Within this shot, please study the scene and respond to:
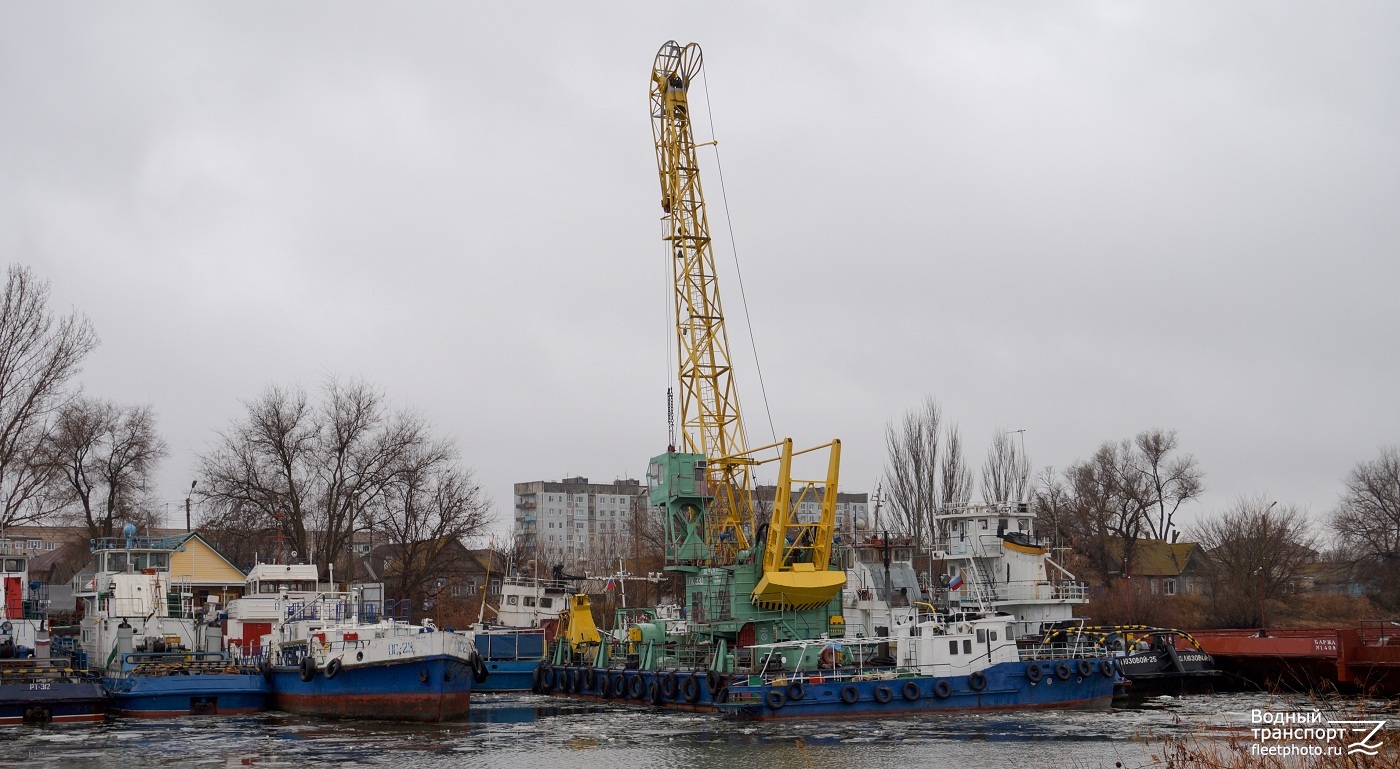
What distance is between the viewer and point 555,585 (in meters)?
52.0

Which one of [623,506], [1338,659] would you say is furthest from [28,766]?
[623,506]

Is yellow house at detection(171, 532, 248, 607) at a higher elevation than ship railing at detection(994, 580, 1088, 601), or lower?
higher

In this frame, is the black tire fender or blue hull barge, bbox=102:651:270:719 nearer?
the black tire fender

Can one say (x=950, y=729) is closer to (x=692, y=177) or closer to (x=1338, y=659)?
(x=1338, y=659)

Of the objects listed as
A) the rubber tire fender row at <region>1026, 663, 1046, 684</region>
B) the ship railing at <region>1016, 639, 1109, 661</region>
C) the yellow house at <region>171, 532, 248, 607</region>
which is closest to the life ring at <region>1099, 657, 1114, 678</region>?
the ship railing at <region>1016, 639, 1109, 661</region>

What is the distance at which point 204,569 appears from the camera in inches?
2021

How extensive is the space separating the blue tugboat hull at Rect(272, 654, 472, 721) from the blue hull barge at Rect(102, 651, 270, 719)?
11.1 ft

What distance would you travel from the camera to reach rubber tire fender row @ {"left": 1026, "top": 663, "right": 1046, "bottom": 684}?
32.9m

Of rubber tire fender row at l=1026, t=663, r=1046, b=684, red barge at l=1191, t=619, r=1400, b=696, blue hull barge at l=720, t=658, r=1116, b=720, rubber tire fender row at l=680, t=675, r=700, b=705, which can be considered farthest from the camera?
rubber tire fender row at l=680, t=675, r=700, b=705

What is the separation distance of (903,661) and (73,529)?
51.4m

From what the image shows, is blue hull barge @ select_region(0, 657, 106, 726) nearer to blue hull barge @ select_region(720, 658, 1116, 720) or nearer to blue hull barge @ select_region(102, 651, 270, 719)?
blue hull barge @ select_region(102, 651, 270, 719)

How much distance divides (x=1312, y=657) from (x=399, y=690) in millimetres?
28065

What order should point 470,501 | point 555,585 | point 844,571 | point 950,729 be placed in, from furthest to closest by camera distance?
point 470,501 → point 555,585 → point 844,571 → point 950,729

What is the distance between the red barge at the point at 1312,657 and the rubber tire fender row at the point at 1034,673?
5.94 meters
